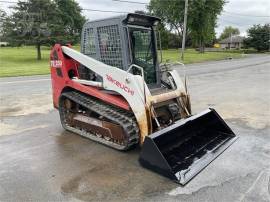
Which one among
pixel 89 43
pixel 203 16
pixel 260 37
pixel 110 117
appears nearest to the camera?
pixel 110 117

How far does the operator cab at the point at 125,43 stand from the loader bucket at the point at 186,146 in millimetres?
1206

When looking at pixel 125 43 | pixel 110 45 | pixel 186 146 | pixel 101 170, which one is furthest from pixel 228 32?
pixel 101 170

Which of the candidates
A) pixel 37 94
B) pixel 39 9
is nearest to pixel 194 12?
pixel 39 9

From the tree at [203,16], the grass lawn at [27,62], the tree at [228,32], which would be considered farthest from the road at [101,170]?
the tree at [228,32]

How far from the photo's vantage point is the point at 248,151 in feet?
18.0

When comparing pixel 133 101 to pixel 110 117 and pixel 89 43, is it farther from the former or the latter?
pixel 89 43

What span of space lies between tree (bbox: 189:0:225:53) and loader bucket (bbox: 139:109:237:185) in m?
43.2

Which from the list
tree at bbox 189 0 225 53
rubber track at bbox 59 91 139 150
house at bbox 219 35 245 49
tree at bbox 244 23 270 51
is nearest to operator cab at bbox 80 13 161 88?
rubber track at bbox 59 91 139 150

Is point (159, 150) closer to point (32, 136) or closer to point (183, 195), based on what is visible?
point (183, 195)

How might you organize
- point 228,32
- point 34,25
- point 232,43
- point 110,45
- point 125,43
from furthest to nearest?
point 228,32, point 232,43, point 34,25, point 110,45, point 125,43

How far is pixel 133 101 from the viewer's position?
202 inches

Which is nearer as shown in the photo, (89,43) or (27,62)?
(89,43)

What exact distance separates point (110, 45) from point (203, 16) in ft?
147

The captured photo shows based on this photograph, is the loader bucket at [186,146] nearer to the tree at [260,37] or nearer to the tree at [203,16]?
the tree at [203,16]
